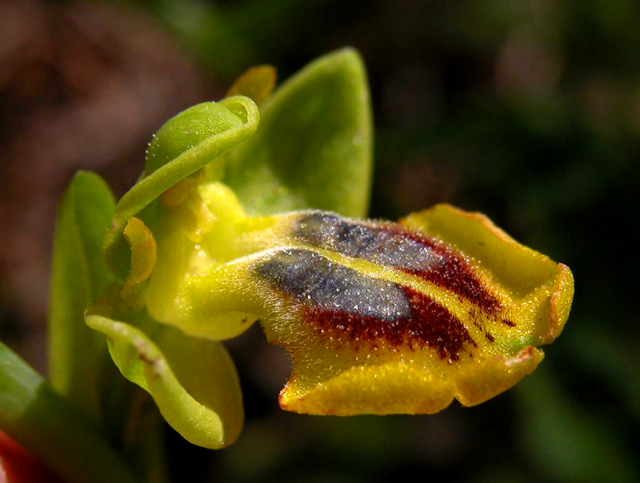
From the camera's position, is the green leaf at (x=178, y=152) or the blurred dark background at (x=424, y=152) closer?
the green leaf at (x=178, y=152)

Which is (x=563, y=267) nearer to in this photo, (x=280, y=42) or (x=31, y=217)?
(x=280, y=42)

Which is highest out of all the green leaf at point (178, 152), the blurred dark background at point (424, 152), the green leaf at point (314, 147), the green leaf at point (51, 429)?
the green leaf at point (178, 152)

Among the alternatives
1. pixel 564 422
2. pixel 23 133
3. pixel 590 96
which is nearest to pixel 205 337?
pixel 564 422

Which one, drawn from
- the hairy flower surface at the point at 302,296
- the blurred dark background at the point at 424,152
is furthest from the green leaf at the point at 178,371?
the blurred dark background at the point at 424,152

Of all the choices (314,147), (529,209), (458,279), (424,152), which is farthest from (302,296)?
(424,152)

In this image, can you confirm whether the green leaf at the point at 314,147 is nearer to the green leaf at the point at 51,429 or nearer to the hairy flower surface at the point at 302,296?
the hairy flower surface at the point at 302,296

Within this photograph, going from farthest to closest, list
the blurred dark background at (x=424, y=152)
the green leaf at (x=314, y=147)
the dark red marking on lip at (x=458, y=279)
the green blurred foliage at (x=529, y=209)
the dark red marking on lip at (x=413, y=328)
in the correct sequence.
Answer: the blurred dark background at (x=424, y=152), the green blurred foliage at (x=529, y=209), the green leaf at (x=314, y=147), the dark red marking on lip at (x=458, y=279), the dark red marking on lip at (x=413, y=328)

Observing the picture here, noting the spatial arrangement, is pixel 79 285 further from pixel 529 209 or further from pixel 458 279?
pixel 529 209

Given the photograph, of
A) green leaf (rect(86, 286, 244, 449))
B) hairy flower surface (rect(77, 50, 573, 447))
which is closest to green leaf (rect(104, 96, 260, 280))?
hairy flower surface (rect(77, 50, 573, 447))
